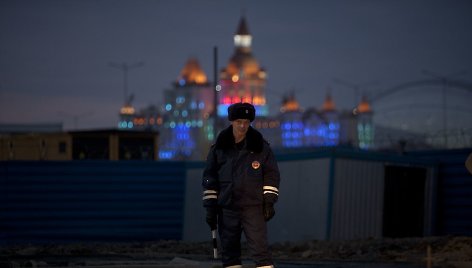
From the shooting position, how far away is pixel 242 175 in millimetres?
9523

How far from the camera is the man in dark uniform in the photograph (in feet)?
31.2

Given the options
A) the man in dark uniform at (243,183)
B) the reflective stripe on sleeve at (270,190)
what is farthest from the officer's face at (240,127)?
the reflective stripe on sleeve at (270,190)

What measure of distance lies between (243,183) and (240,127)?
0.53 meters

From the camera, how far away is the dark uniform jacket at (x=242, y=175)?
9516mm

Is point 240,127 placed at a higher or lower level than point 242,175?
higher

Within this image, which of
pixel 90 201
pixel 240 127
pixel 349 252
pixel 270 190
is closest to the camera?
pixel 270 190

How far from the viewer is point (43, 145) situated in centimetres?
3059

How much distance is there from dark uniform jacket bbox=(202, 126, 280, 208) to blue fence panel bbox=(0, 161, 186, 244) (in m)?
14.4

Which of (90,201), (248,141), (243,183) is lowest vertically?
(90,201)

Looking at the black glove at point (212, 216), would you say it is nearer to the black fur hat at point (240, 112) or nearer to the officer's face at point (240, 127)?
the officer's face at point (240, 127)

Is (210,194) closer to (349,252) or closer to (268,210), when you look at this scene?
(268,210)

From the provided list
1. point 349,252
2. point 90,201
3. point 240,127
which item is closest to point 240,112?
point 240,127

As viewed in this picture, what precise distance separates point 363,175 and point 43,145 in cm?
1182

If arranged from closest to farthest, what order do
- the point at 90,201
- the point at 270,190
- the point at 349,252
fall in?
the point at 270,190, the point at 349,252, the point at 90,201
